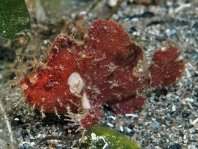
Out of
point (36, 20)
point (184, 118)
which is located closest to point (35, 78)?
point (184, 118)

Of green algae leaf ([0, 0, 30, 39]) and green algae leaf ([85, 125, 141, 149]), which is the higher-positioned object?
green algae leaf ([0, 0, 30, 39])

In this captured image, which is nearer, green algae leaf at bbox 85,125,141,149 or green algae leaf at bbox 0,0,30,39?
green algae leaf at bbox 85,125,141,149

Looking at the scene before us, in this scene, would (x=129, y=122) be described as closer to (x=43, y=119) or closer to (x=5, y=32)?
(x=43, y=119)

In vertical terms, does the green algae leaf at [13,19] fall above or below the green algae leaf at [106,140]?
above

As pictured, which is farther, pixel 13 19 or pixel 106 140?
pixel 13 19

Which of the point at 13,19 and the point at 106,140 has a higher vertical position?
the point at 13,19
